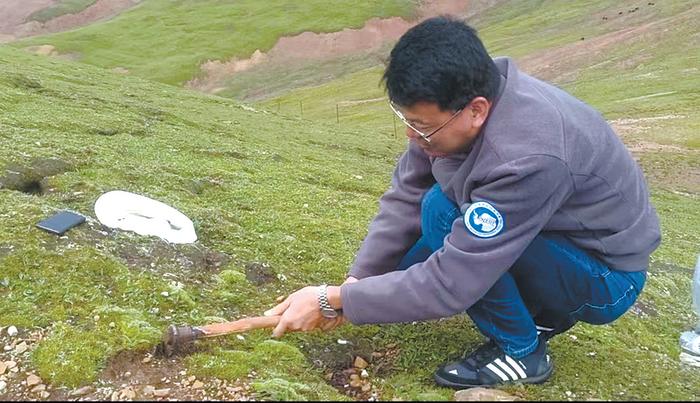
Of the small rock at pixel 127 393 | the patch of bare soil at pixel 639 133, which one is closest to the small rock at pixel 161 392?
the small rock at pixel 127 393

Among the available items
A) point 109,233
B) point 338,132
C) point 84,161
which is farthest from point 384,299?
point 338,132

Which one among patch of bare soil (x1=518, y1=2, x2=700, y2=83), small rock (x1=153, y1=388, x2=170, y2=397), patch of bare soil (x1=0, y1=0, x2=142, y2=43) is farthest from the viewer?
patch of bare soil (x1=0, y1=0, x2=142, y2=43)

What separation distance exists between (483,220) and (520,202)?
0.66 ft

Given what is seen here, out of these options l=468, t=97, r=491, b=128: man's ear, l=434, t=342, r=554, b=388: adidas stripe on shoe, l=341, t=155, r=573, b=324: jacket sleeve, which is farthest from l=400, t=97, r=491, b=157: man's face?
l=434, t=342, r=554, b=388: adidas stripe on shoe

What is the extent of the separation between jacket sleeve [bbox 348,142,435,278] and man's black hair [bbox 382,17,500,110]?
45.7 inches

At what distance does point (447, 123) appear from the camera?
12.2ft

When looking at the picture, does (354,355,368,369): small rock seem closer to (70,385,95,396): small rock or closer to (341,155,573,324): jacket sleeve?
(341,155,573,324): jacket sleeve

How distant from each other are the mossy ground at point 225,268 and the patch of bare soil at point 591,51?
30484mm

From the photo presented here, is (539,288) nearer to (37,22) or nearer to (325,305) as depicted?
(325,305)

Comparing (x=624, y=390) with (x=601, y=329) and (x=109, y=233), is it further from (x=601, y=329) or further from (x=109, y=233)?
(x=109, y=233)

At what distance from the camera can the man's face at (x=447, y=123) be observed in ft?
11.9

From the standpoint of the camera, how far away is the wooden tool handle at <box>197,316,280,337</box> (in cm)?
445

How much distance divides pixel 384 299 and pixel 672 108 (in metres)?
33.7

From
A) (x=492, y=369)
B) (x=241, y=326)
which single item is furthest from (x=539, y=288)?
(x=241, y=326)
